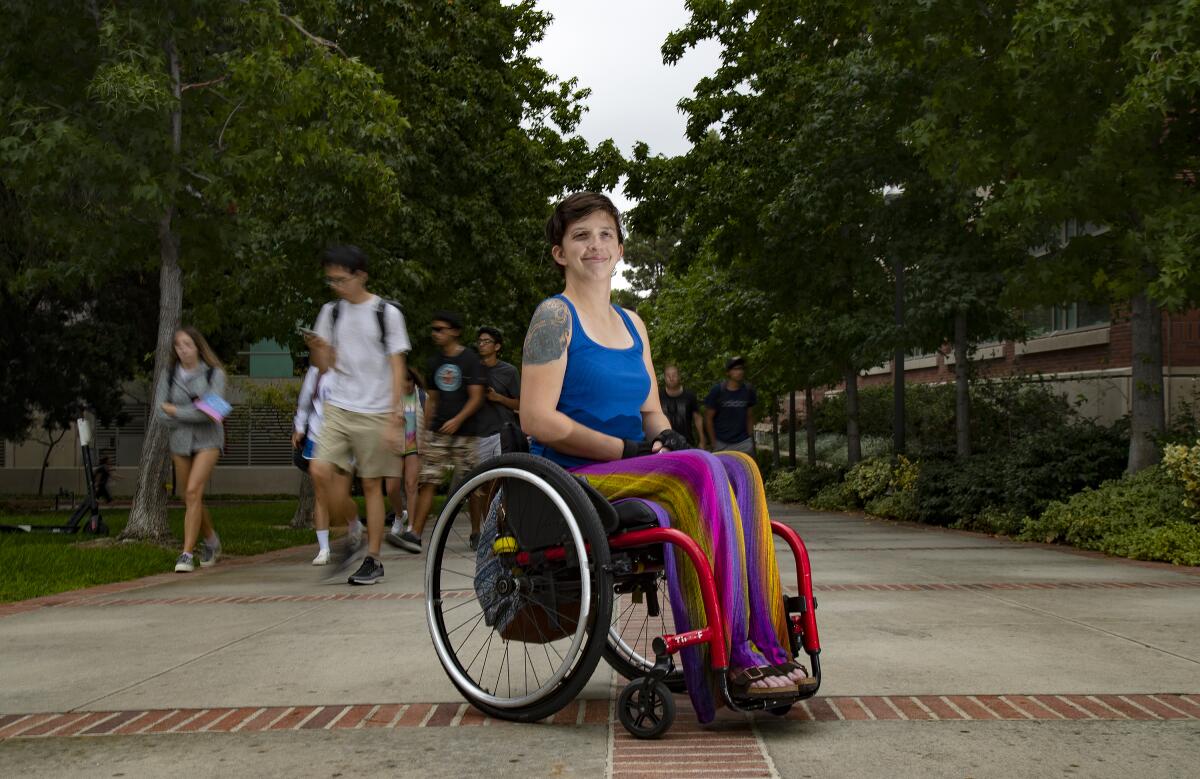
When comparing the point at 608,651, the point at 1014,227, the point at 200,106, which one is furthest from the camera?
the point at 1014,227

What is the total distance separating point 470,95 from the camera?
20969 millimetres

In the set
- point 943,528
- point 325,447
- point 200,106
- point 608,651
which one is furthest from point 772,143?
point 608,651

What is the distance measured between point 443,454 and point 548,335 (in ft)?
22.6

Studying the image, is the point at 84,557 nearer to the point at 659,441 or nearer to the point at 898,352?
the point at 659,441

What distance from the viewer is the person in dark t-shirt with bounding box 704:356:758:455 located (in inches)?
535

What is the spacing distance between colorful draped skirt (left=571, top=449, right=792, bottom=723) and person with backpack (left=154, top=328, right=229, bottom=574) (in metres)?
6.34

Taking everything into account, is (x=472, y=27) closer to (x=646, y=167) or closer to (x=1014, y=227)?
(x=646, y=167)

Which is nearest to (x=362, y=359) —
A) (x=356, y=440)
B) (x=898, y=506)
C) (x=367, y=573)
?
(x=356, y=440)

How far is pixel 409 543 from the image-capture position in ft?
30.8

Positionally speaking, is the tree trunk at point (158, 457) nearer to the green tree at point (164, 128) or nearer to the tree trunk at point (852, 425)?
the green tree at point (164, 128)

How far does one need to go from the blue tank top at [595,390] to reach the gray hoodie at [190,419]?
590 cm

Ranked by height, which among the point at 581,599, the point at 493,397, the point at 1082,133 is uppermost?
the point at 1082,133

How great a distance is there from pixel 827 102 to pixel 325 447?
1295cm

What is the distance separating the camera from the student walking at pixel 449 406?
1067 centimetres
